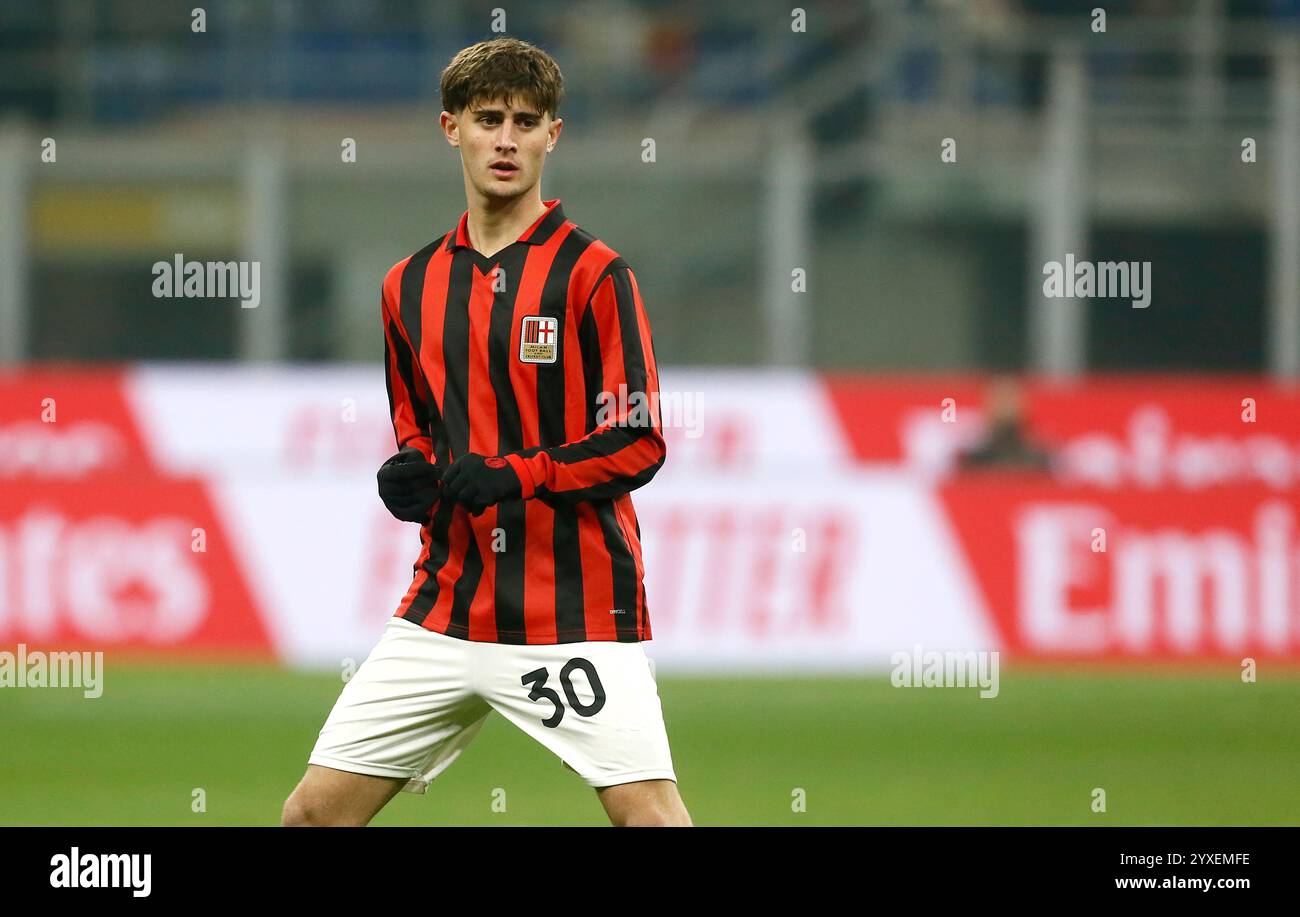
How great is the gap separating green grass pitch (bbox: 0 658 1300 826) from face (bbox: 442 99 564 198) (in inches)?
121

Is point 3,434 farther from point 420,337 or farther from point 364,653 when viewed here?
point 420,337

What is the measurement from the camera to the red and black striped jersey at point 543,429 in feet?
12.7

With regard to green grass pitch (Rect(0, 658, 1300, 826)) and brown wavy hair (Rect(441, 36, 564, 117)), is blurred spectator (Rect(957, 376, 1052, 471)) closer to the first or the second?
green grass pitch (Rect(0, 658, 1300, 826))

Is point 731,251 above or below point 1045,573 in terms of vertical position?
above

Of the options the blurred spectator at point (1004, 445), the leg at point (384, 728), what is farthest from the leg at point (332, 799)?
the blurred spectator at point (1004, 445)

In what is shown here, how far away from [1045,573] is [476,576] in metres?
6.96

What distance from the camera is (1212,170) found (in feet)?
50.4

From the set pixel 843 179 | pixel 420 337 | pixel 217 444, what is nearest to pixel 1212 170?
pixel 843 179

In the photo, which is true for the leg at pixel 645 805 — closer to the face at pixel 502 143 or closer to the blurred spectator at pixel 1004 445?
the face at pixel 502 143

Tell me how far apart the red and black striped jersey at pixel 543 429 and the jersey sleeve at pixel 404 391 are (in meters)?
0.07

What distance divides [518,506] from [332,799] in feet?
2.28

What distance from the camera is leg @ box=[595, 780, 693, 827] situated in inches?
146
